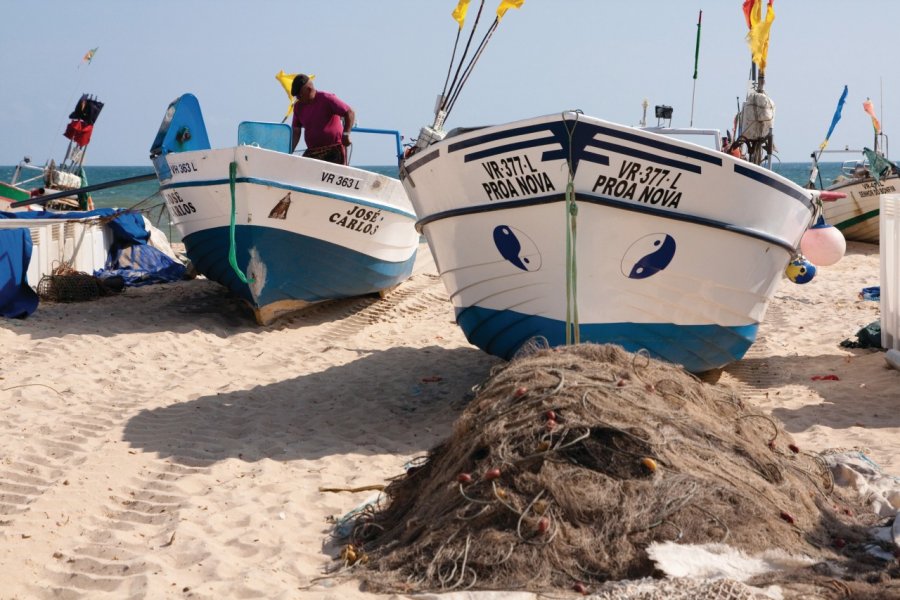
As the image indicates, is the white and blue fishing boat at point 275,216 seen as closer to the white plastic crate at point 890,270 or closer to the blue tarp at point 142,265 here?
the blue tarp at point 142,265

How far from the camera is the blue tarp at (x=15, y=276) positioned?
9586 millimetres

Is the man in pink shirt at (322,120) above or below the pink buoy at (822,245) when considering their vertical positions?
above

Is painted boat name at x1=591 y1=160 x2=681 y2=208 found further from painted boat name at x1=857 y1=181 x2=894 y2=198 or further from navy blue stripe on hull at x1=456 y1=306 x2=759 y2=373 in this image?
painted boat name at x1=857 y1=181 x2=894 y2=198

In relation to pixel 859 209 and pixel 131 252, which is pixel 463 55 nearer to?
pixel 131 252

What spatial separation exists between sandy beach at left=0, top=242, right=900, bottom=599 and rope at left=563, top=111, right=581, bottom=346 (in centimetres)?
117

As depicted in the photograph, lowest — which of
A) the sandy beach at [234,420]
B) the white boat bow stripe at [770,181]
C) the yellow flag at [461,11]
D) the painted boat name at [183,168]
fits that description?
the sandy beach at [234,420]

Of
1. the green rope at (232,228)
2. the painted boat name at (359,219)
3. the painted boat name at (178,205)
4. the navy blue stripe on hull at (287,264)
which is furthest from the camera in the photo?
the painted boat name at (178,205)

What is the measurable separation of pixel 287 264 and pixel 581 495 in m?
6.65

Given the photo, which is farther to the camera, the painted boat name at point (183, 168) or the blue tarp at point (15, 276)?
the painted boat name at point (183, 168)

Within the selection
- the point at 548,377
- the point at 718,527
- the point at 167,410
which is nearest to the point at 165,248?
the point at 167,410

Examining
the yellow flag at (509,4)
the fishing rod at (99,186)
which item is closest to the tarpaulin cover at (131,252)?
the fishing rod at (99,186)

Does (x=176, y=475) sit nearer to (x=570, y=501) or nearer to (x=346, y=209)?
(x=570, y=501)

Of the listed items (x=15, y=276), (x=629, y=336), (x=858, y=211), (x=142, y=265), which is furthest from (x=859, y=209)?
(x=15, y=276)

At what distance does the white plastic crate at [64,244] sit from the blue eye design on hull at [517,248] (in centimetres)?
629
